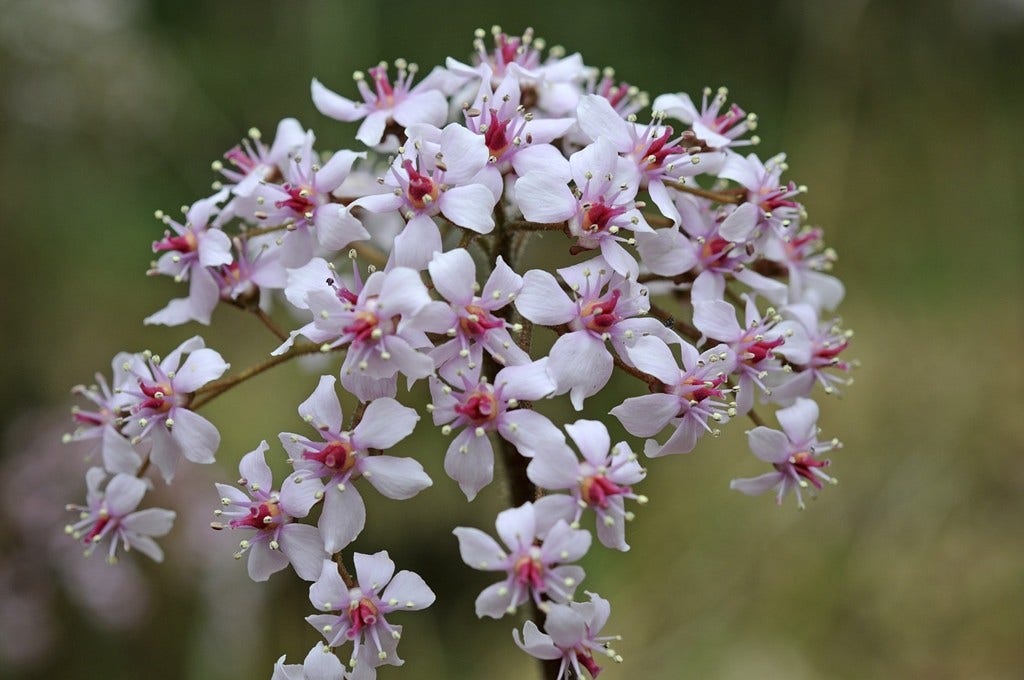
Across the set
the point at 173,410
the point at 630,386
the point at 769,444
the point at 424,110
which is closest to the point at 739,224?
the point at 769,444

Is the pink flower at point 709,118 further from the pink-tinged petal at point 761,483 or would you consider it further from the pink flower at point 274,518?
the pink flower at point 274,518

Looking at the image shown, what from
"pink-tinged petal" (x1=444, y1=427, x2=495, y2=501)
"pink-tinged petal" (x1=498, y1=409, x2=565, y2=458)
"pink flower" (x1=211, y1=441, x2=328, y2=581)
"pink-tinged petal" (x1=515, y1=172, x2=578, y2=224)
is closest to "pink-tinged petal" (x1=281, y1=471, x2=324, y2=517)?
"pink flower" (x1=211, y1=441, x2=328, y2=581)

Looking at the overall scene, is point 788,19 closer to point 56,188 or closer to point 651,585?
point 651,585

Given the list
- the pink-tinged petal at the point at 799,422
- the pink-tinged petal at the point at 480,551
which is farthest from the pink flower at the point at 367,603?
the pink-tinged petal at the point at 799,422

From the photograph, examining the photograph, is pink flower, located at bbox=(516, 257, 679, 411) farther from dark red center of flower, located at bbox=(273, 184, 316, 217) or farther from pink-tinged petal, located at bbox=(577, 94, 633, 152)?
dark red center of flower, located at bbox=(273, 184, 316, 217)

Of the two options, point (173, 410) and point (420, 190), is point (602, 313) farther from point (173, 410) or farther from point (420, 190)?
point (173, 410)

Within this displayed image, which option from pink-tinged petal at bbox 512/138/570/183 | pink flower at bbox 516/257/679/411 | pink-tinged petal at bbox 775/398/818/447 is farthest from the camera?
pink-tinged petal at bbox 775/398/818/447
